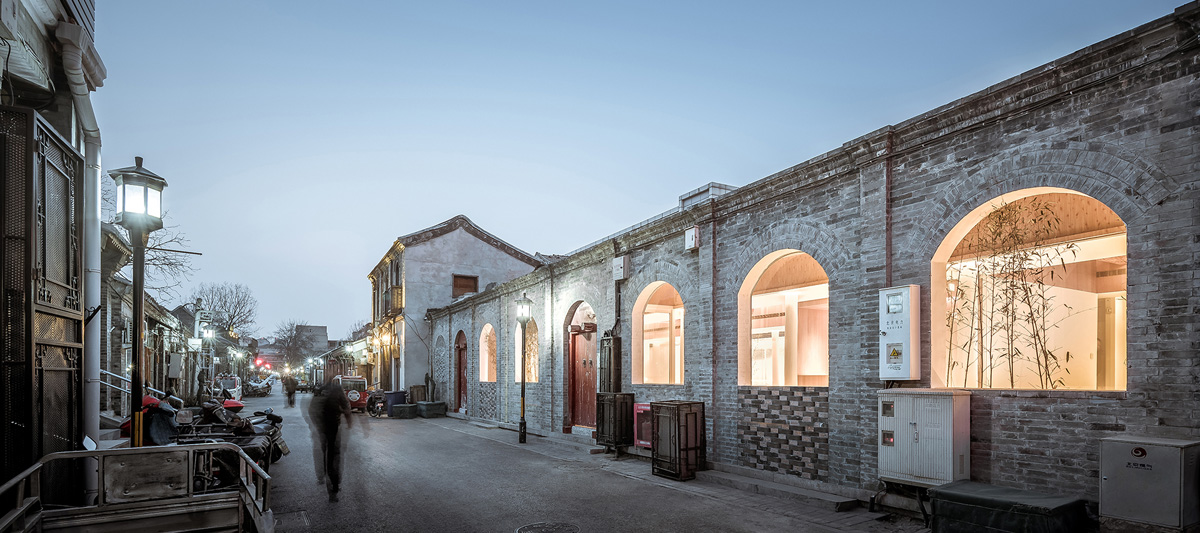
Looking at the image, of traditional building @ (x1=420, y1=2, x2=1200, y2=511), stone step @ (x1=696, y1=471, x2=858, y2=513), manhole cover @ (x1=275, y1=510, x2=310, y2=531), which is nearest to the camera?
traditional building @ (x1=420, y1=2, x2=1200, y2=511)

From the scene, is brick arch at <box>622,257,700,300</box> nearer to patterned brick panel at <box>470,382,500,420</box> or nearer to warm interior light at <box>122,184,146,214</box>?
warm interior light at <box>122,184,146,214</box>

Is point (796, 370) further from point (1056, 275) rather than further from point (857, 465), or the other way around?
point (1056, 275)

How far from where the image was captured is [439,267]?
A: 29062 millimetres

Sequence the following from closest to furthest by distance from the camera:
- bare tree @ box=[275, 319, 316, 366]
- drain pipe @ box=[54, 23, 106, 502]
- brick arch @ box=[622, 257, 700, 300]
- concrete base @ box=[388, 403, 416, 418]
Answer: drain pipe @ box=[54, 23, 106, 502]
brick arch @ box=[622, 257, 700, 300]
concrete base @ box=[388, 403, 416, 418]
bare tree @ box=[275, 319, 316, 366]

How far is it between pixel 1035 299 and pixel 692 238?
211 inches

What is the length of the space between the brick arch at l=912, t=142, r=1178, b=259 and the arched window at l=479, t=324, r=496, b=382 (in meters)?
16.6

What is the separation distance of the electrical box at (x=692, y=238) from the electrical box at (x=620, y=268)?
211 centimetres

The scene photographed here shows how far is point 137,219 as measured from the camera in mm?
7145

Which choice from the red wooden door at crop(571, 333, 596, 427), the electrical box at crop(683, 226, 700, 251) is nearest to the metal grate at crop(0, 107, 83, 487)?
the electrical box at crop(683, 226, 700, 251)

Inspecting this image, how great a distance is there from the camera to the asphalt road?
7.37 meters

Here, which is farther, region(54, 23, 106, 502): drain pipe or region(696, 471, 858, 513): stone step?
region(696, 471, 858, 513): stone step

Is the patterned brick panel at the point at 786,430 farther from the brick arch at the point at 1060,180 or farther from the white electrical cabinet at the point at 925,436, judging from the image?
the brick arch at the point at 1060,180

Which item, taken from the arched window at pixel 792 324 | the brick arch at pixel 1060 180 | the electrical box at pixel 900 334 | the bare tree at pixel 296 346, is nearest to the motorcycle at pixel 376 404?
the arched window at pixel 792 324

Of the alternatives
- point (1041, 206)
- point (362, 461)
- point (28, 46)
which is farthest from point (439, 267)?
point (1041, 206)
